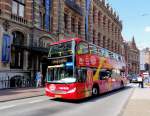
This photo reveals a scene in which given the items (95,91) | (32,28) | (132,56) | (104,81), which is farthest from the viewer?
(132,56)

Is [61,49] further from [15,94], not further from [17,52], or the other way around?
[17,52]

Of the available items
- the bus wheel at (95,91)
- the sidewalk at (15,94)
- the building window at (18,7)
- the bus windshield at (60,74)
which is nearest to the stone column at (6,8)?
the building window at (18,7)

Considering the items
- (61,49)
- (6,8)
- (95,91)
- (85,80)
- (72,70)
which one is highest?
(6,8)

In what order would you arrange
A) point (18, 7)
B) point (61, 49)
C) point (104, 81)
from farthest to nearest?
point (18, 7) < point (104, 81) < point (61, 49)

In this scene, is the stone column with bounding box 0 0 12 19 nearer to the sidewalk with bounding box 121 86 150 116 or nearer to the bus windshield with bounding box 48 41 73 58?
the bus windshield with bounding box 48 41 73 58

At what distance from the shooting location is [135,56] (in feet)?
325

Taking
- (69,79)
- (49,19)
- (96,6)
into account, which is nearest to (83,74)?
(69,79)

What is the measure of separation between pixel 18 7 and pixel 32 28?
101 inches

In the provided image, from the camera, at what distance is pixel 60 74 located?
607 inches

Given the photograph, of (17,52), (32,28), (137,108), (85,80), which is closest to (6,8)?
(32,28)

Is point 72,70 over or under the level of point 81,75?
over

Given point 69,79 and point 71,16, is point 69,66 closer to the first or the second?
point 69,79

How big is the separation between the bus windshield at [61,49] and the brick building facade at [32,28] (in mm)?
1848

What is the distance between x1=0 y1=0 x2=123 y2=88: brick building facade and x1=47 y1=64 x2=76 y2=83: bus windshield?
2466 millimetres
